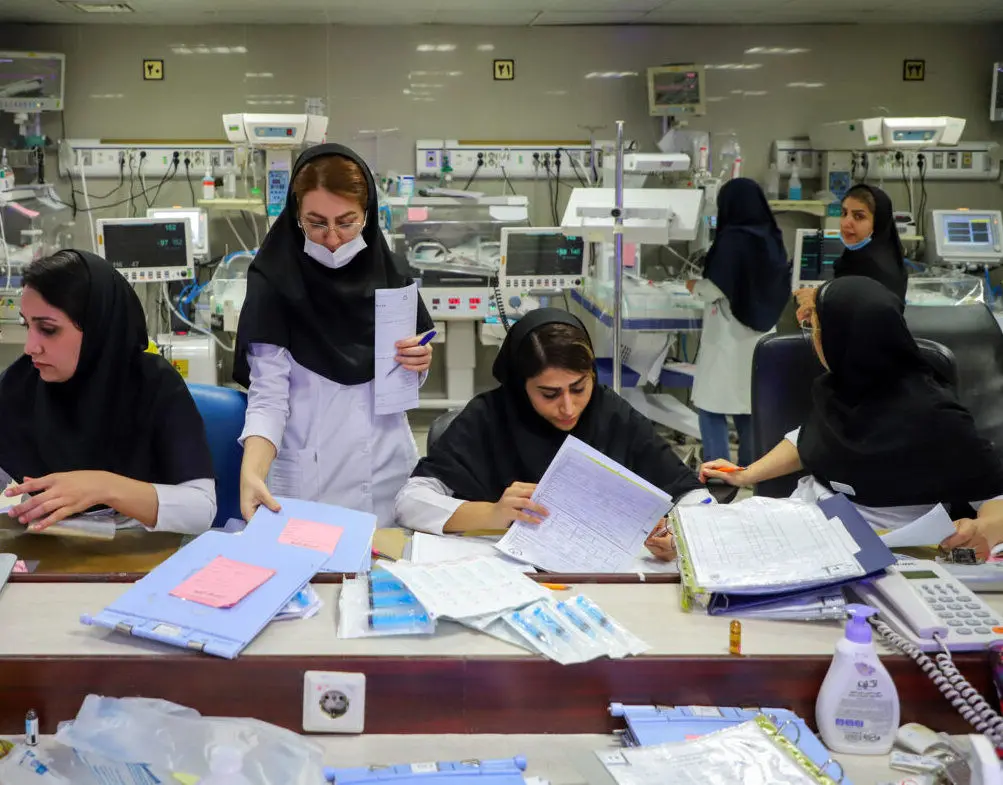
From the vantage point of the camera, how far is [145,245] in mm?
4520

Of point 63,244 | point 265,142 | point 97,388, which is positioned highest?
point 265,142

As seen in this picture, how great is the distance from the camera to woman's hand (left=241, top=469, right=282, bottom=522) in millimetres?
1658

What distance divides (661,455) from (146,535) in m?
1.07

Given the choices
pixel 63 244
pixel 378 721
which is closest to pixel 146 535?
pixel 378 721

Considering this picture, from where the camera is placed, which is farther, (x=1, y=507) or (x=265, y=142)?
(x=265, y=142)

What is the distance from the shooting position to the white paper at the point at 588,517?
170 centimetres

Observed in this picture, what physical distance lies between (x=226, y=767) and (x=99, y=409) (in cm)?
100

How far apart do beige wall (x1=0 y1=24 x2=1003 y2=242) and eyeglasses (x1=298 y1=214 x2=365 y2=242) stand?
12.7ft

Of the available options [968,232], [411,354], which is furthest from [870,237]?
[411,354]

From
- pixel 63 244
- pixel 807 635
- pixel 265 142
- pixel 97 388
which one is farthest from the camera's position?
pixel 63 244

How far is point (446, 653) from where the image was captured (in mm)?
1266

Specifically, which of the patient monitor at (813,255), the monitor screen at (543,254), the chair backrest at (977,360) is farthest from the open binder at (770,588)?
the patient monitor at (813,255)

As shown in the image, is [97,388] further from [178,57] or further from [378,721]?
[178,57]

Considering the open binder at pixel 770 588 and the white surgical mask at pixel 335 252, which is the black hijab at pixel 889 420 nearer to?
the open binder at pixel 770 588
